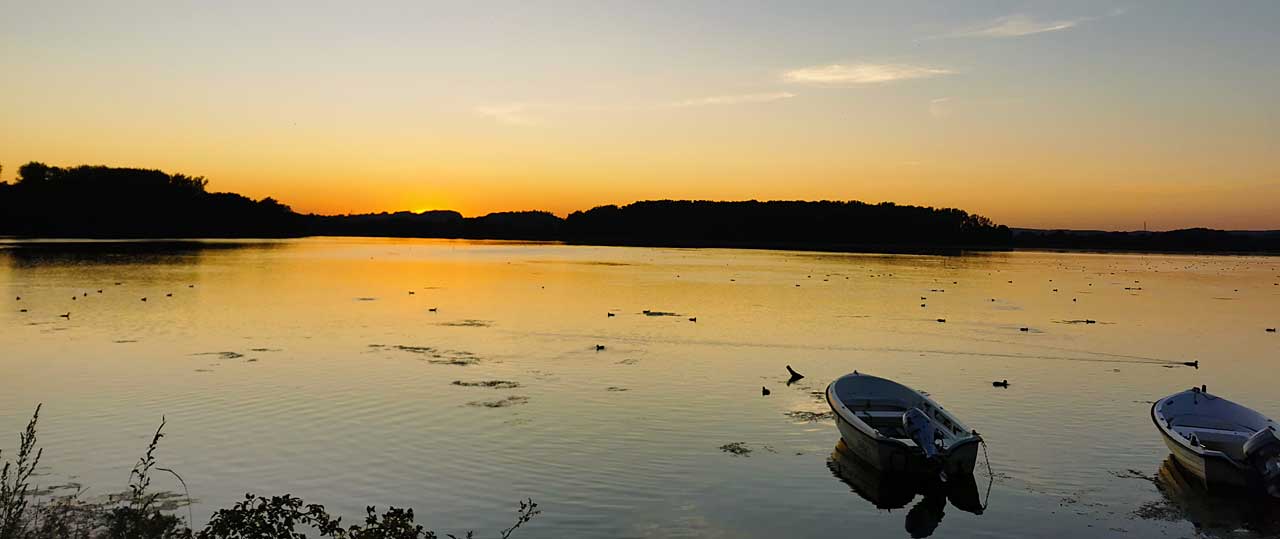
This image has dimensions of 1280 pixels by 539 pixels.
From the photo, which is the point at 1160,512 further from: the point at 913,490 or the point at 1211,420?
the point at 1211,420

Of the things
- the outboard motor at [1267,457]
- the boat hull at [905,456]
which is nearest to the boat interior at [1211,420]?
the outboard motor at [1267,457]

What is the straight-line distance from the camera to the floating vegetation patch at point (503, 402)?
22.0 meters

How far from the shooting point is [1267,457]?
1523 cm

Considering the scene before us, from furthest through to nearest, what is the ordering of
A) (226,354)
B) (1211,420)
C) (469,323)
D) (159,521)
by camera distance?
(469,323), (226,354), (1211,420), (159,521)

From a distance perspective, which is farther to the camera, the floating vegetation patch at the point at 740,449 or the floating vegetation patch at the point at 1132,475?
the floating vegetation patch at the point at 740,449

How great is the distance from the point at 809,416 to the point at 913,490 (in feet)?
18.7

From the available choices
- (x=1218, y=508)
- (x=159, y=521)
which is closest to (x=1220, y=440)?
(x=1218, y=508)

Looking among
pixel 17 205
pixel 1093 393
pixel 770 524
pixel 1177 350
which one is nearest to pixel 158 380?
pixel 770 524

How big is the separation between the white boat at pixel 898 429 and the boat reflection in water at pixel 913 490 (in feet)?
0.73

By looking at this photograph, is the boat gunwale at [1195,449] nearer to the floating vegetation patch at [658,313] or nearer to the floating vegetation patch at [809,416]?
the floating vegetation patch at [809,416]

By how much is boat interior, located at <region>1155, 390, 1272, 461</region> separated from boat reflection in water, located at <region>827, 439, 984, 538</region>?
5269mm

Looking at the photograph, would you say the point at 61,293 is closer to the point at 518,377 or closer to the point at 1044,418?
the point at 518,377

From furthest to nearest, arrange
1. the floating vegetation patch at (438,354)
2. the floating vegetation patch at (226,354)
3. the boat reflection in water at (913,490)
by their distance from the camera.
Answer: the floating vegetation patch at (438,354), the floating vegetation patch at (226,354), the boat reflection in water at (913,490)

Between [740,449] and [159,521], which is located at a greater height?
[159,521]
